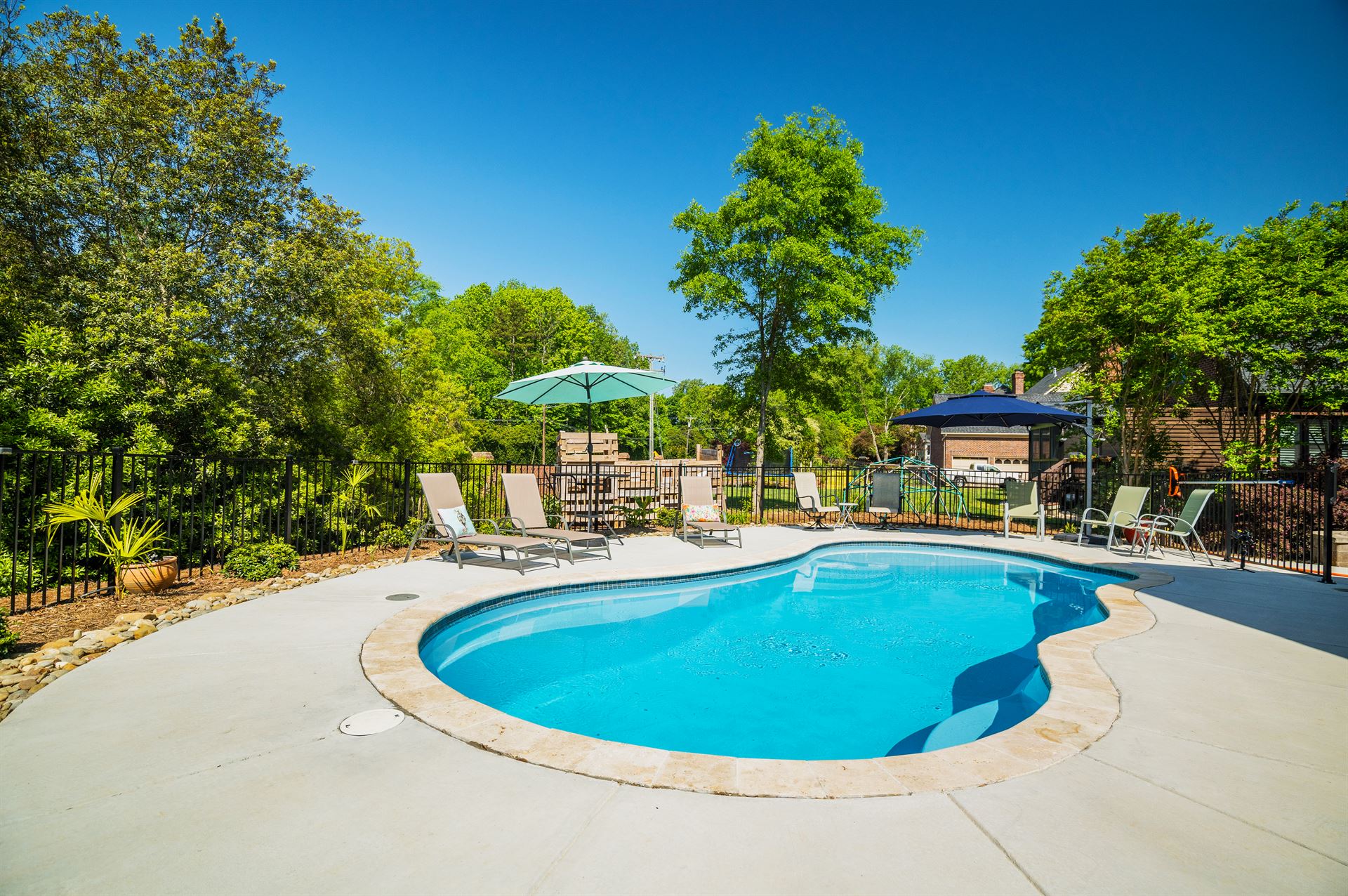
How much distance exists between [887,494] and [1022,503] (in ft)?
8.35

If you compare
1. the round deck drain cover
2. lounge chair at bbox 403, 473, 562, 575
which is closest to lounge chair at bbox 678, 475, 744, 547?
lounge chair at bbox 403, 473, 562, 575

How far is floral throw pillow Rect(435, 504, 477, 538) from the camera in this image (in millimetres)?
7453

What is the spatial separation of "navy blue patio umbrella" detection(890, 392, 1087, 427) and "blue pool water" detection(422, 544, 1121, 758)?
3768 millimetres

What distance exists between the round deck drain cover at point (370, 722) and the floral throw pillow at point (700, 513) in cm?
749

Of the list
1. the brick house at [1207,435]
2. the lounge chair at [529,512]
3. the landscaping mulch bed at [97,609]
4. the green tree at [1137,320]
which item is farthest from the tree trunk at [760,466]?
the landscaping mulch bed at [97,609]

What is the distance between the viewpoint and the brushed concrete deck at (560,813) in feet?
5.91

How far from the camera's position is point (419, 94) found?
14.5 meters

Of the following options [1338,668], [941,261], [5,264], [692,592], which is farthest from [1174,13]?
[941,261]

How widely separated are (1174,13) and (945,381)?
60.1 meters

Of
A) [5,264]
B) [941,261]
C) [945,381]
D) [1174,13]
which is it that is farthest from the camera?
[945,381]

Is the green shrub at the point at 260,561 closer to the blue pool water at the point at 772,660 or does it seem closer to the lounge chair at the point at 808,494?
the blue pool water at the point at 772,660

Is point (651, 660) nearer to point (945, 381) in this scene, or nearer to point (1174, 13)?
point (1174, 13)

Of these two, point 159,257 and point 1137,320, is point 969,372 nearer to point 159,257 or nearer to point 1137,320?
point 1137,320

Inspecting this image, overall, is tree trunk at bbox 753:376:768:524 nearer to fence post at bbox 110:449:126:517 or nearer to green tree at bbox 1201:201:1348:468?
green tree at bbox 1201:201:1348:468
